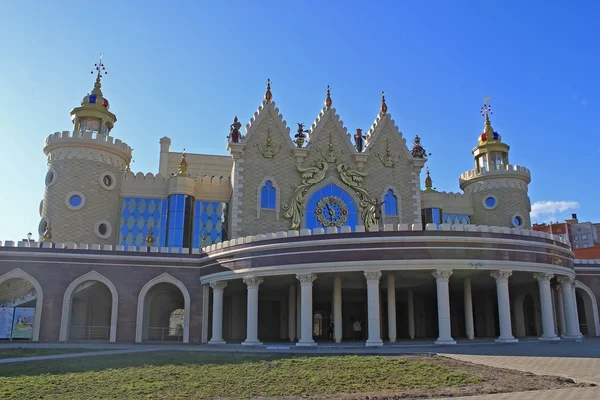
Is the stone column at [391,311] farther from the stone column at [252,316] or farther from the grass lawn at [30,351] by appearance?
the grass lawn at [30,351]

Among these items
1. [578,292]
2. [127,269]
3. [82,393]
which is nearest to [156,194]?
[127,269]

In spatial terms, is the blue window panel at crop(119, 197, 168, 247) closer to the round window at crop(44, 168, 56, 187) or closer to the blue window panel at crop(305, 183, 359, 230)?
the round window at crop(44, 168, 56, 187)

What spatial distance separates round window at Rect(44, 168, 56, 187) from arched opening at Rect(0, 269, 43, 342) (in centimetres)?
1039

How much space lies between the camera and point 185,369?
21203mm

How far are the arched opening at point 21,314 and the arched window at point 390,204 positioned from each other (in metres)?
27.5

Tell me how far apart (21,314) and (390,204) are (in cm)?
2938

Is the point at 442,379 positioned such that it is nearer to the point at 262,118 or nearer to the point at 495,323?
the point at 495,323

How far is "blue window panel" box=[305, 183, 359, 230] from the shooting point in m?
45.4

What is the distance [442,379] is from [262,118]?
32395 mm

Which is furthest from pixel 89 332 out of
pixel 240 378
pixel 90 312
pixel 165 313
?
pixel 240 378

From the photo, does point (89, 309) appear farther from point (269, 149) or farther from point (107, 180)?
point (269, 149)

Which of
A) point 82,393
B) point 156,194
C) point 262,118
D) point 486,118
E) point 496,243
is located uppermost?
point 486,118

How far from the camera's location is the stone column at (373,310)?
2952cm

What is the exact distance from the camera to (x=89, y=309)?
41.7m
